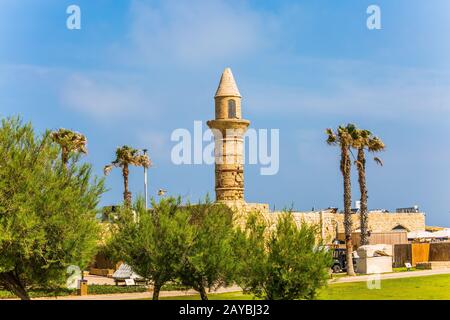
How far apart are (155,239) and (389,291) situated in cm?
1053

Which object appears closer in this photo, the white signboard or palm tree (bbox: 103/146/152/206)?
the white signboard

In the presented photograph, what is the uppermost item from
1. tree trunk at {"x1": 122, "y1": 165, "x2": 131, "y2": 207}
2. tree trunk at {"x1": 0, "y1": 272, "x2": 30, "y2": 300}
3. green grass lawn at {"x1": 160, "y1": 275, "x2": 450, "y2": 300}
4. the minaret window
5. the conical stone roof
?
the conical stone roof

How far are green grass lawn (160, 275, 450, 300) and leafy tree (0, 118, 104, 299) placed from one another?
651 centimetres

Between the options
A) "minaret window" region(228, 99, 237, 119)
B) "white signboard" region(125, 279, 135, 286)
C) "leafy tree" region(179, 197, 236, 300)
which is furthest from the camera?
"minaret window" region(228, 99, 237, 119)

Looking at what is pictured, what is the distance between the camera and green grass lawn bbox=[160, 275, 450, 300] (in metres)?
30.8

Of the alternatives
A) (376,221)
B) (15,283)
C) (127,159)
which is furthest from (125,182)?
(15,283)

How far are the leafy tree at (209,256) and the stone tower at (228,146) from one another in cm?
1187

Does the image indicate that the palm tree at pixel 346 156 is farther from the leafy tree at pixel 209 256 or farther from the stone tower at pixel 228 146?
the leafy tree at pixel 209 256

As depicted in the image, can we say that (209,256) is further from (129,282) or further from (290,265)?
Result: (129,282)

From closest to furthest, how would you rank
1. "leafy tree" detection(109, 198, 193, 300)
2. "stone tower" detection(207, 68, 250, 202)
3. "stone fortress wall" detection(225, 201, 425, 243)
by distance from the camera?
1. "leafy tree" detection(109, 198, 193, 300)
2. "stone tower" detection(207, 68, 250, 202)
3. "stone fortress wall" detection(225, 201, 425, 243)

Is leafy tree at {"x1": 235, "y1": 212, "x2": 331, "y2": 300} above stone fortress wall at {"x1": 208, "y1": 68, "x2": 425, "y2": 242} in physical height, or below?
below

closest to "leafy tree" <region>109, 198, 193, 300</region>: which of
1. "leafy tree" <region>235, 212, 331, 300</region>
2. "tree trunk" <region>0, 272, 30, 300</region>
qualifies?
"leafy tree" <region>235, 212, 331, 300</region>

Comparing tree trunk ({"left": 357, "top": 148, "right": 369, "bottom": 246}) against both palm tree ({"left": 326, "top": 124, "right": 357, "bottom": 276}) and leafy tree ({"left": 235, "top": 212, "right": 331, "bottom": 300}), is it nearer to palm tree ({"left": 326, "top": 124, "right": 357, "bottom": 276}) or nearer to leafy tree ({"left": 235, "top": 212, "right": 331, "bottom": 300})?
palm tree ({"left": 326, "top": 124, "right": 357, "bottom": 276})

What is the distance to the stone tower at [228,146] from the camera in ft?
135
